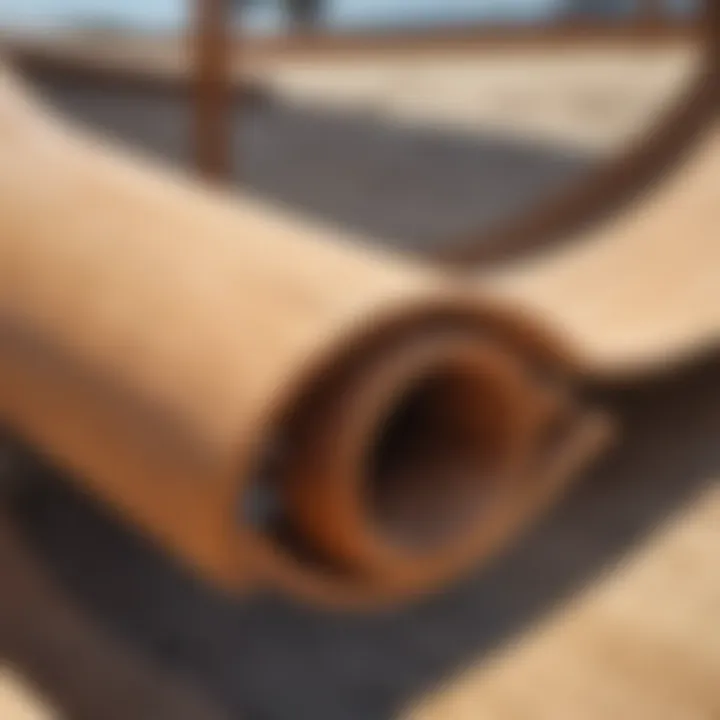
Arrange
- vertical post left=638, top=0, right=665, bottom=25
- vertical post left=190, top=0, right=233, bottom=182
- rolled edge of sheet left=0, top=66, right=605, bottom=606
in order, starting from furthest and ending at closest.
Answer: vertical post left=638, top=0, right=665, bottom=25
vertical post left=190, top=0, right=233, bottom=182
rolled edge of sheet left=0, top=66, right=605, bottom=606

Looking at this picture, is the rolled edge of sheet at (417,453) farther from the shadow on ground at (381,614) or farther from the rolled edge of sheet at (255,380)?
the shadow on ground at (381,614)

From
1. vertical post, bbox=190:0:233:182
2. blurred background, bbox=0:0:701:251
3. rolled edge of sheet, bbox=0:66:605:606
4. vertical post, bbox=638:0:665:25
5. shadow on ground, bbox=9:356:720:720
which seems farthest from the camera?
vertical post, bbox=638:0:665:25

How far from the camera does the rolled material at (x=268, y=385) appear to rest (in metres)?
0.53

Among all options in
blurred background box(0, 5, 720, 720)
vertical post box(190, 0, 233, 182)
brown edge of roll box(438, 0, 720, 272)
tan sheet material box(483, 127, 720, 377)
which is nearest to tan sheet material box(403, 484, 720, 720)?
blurred background box(0, 5, 720, 720)

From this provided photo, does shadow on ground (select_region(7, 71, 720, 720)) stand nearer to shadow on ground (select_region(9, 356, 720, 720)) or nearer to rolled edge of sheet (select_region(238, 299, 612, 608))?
shadow on ground (select_region(9, 356, 720, 720))

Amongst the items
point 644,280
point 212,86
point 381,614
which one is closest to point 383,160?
point 212,86

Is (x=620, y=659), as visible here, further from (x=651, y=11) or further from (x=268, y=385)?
(x=651, y=11)

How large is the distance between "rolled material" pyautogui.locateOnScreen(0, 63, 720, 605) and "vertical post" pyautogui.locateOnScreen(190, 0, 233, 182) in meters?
0.44

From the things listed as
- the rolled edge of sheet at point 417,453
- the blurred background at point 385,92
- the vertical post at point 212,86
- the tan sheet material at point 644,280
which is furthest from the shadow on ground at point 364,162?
the rolled edge of sheet at point 417,453

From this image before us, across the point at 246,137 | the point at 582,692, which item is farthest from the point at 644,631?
the point at 246,137

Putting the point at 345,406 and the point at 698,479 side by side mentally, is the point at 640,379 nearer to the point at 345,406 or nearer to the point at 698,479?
the point at 698,479

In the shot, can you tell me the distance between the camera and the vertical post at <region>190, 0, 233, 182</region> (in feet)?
3.61

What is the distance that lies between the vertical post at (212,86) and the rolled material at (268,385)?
1.45 feet

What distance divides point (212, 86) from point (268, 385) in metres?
0.70
